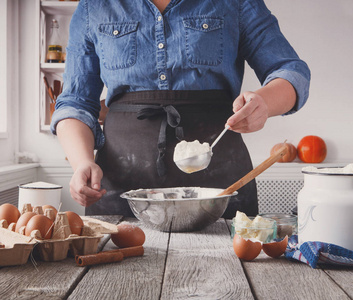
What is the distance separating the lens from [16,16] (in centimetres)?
329

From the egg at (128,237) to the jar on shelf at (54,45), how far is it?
2549 millimetres

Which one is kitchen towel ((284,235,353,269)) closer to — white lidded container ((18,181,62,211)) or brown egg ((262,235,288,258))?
brown egg ((262,235,288,258))

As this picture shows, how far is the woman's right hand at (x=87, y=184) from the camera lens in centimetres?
111

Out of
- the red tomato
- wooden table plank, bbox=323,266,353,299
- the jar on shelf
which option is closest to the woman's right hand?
wooden table plank, bbox=323,266,353,299

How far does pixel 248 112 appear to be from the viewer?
1.11 m

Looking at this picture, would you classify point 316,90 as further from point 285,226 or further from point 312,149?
point 285,226

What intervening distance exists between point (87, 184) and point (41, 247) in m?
0.36

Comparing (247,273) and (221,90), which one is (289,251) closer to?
(247,273)

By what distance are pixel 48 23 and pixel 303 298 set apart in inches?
123

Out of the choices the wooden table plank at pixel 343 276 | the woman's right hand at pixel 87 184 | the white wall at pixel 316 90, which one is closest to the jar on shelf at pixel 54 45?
the white wall at pixel 316 90

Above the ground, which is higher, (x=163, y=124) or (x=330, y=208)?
(x=163, y=124)

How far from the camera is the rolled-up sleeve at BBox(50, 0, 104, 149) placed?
1.52 metres

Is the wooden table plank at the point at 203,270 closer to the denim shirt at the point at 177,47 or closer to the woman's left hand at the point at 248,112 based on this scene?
the woman's left hand at the point at 248,112

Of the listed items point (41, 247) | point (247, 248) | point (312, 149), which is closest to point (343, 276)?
point (247, 248)
